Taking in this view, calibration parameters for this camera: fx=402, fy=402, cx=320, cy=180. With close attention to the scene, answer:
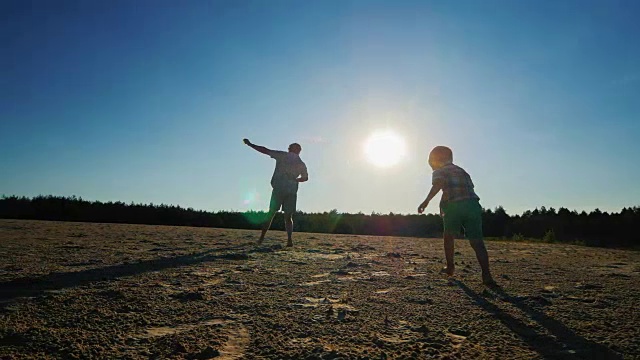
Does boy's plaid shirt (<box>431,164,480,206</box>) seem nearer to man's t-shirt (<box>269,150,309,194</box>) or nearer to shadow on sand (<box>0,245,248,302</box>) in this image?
shadow on sand (<box>0,245,248,302</box>)

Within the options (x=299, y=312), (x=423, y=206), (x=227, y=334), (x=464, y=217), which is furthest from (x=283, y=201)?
(x=227, y=334)

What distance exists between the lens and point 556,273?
4961mm

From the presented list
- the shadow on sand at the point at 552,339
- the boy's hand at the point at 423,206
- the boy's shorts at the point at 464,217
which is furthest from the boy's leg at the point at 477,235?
the shadow on sand at the point at 552,339

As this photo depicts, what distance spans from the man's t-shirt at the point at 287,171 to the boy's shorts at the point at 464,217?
12.6 feet

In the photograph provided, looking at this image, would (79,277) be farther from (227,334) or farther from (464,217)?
(464,217)

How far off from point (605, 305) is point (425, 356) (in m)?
1.97

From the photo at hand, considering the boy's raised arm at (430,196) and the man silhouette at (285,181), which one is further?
the man silhouette at (285,181)

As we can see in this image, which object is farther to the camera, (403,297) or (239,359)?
(403,297)

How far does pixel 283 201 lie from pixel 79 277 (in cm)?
451

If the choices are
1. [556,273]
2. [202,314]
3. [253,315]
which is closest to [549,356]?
[253,315]

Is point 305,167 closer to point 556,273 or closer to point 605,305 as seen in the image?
point 556,273

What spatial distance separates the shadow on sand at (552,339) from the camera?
1964mm

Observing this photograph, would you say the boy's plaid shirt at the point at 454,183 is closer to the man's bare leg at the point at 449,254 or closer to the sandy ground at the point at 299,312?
the man's bare leg at the point at 449,254

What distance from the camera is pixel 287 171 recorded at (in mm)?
7949
